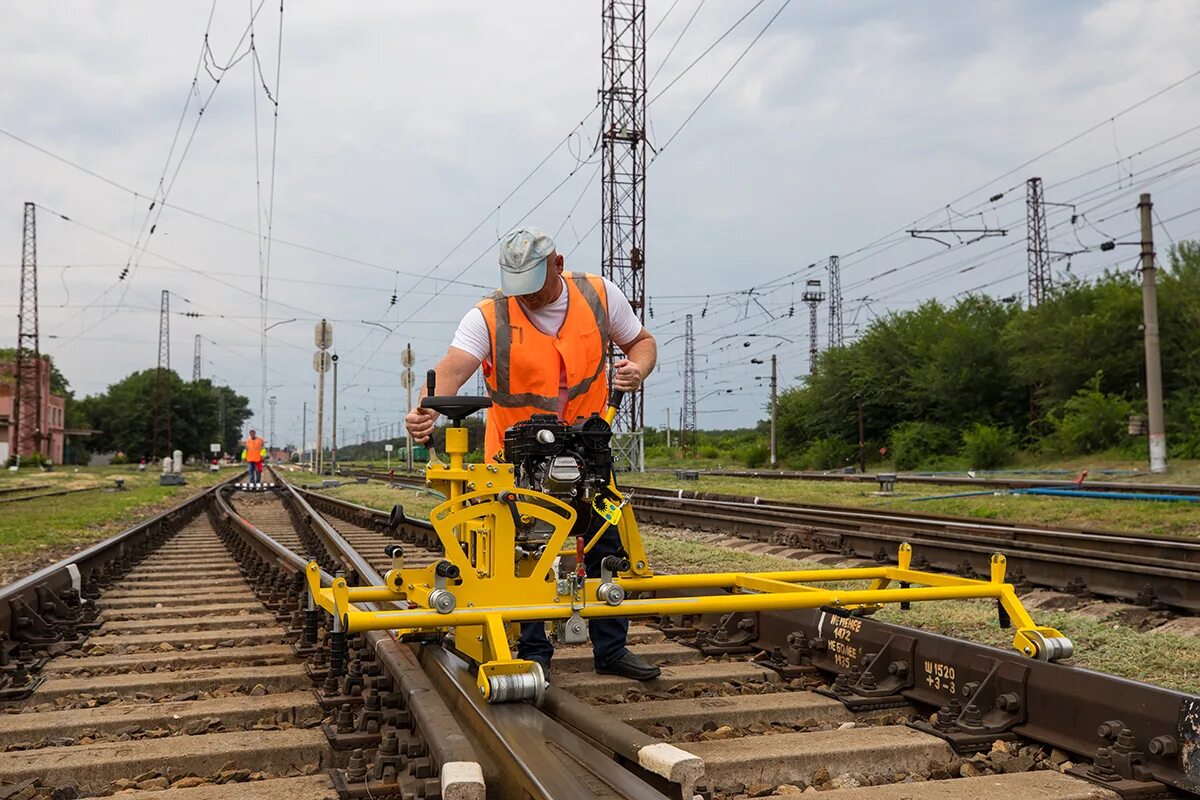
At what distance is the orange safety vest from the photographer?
3.78 m

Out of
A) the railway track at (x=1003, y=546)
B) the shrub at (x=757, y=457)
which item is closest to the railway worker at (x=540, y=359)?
the railway track at (x=1003, y=546)

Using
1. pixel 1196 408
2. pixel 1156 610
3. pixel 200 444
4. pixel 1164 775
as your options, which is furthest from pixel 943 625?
pixel 200 444

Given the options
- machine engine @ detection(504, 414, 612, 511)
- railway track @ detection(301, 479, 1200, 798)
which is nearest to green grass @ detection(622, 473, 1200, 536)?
railway track @ detection(301, 479, 1200, 798)

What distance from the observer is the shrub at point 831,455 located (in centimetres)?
4106

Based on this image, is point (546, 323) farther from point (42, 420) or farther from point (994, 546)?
point (42, 420)

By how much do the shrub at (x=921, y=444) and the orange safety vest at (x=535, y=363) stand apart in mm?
34234

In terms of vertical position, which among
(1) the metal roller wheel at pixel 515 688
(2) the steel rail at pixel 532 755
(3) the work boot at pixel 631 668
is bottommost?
(3) the work boot at pixel 631 668

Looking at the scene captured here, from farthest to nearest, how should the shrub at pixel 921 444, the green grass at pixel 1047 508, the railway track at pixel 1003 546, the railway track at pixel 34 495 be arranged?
the shrub at pixel 921 444 → the railway track at pixel 34 495 → the green grass at pixel 1047 508 → the railway track at pixel 1003 546

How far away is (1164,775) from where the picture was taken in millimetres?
2592

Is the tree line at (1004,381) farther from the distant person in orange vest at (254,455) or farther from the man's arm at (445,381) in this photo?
the man's arm at (445,381)

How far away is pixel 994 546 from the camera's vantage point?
8.02 m

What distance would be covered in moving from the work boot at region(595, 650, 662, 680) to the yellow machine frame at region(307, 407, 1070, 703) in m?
0.44

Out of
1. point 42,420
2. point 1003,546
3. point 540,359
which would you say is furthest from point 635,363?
point 42,420

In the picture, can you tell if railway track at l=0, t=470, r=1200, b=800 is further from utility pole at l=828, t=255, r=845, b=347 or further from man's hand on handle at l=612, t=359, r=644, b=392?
utility pole at l=828, t=255, r=845, b=347
